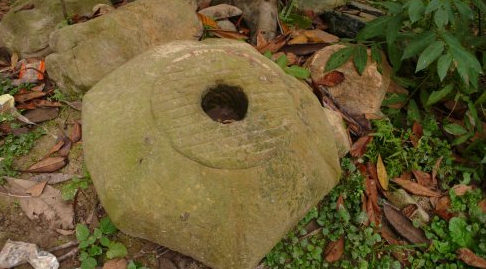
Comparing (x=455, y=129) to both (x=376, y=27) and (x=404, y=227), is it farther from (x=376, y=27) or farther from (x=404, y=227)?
(x=376, y=27)

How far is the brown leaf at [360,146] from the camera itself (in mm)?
2617

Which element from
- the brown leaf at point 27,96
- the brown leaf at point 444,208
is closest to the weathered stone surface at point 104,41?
the brown leaf at point 27,96

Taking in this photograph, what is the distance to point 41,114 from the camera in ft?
8.83

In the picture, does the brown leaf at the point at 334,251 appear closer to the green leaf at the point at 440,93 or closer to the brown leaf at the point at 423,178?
the brown leaf at the point at 423,178

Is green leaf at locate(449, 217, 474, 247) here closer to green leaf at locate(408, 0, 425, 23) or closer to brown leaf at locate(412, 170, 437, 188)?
brown leaf at locate(412, 170, 437, 188)

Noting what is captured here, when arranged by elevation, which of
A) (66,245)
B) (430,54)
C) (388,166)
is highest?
(430,54)

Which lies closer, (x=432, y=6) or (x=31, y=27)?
(x=432, y=6)

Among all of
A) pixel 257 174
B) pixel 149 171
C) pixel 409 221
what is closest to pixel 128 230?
pixel 149 171

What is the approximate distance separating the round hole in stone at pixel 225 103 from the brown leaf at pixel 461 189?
150cm

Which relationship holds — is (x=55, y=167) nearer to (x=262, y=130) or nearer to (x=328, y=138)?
(x=262, y=130)

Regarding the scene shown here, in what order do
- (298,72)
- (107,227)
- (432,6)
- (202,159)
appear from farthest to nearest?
1. (298,72)
2. (107,227)
3. (432,6)
4. (202,159)

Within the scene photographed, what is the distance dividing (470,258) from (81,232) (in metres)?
2.13

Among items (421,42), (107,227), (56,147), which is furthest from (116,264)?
(421,42)

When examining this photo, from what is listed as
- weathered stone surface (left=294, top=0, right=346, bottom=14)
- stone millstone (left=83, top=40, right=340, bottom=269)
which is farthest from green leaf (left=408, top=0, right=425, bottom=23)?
weathered stone surface (left=294, top=0, right=346, bottom=14)
